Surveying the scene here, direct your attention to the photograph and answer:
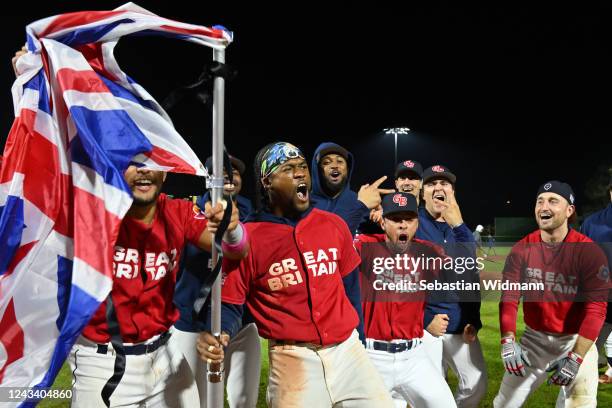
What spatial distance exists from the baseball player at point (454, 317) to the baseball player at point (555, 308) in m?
0.29

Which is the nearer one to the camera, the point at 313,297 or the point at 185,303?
the point at 313,297

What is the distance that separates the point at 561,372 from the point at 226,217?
3432 mm

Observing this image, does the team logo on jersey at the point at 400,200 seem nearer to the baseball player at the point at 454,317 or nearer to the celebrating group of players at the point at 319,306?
the celebrating group of players at the point at 319,306

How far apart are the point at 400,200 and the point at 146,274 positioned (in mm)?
2401

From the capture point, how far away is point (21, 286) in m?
3.10

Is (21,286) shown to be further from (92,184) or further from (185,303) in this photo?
(185,303)

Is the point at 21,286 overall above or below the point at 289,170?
below

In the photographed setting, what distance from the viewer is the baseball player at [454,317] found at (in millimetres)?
5488

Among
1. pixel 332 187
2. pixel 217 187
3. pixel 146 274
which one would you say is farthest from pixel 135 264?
pixel 332 187

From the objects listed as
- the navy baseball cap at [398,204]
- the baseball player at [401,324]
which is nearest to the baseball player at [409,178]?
the baseball player at [401,324]

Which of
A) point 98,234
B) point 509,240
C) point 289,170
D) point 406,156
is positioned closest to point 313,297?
point 289,170

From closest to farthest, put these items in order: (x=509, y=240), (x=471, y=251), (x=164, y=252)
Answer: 1. (x=164, y=252)
2. (x=471, y=251)
3. (x=509, y=240)

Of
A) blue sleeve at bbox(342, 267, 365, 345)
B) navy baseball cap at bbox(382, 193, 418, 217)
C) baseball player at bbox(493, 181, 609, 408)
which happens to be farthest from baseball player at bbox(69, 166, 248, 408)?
baseball player at bbox(493, 181, 609, 408)

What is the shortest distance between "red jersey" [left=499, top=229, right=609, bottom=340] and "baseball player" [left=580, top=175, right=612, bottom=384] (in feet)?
4.56
